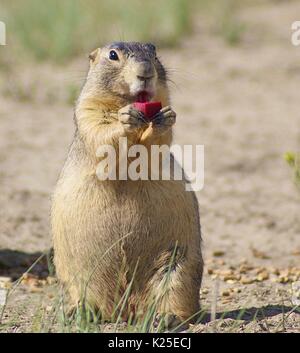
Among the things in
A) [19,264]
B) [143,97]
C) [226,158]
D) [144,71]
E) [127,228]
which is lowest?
[19,264]

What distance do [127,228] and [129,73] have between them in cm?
85

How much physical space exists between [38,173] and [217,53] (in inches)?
172

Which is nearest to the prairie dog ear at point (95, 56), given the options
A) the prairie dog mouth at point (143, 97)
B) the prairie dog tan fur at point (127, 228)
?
the prairie dog tan fur at point (127, 228)

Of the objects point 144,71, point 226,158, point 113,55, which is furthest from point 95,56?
point 226,158

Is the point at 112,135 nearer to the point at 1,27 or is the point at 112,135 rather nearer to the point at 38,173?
the point at 38,173

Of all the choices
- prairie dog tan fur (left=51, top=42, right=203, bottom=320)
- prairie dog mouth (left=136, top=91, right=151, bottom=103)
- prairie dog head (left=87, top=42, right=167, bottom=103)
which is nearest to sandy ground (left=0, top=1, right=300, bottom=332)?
prairie dog tan fur (left=51, top=42, right=203, bottom=320)

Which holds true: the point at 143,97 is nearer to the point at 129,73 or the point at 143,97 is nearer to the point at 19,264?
the point at 129,73

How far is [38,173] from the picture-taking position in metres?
9.49

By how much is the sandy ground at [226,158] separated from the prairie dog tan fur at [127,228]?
267mm

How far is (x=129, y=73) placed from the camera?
538 centimetres

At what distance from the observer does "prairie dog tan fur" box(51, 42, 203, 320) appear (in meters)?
5.33

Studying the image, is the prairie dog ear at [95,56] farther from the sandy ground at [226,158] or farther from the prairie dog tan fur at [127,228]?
the sandy ground at [226,158]

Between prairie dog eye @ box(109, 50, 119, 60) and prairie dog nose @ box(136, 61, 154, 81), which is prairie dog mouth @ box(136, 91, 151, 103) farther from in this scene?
prairie dog eye @ box(109, 50, 119, 60)
